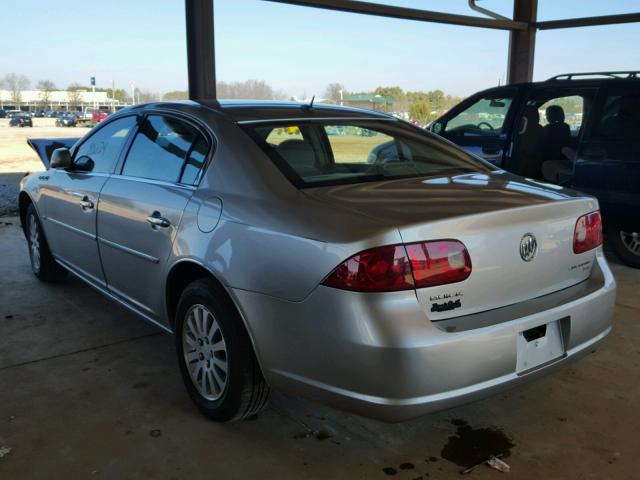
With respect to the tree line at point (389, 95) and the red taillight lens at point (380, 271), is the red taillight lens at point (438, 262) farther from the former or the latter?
the tree line at point (389, 95)

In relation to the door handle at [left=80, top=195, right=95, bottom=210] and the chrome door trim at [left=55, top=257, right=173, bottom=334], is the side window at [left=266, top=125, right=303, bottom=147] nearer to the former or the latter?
the chrome door trim at [left=55, top=257, right=173, bottom=334]

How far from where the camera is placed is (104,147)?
4.00 metres

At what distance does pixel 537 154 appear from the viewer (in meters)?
6.51

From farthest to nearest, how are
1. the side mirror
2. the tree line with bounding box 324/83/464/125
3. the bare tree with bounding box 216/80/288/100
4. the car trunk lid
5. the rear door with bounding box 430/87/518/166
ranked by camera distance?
the tree line with bounding box 324/83/464/125
the bare tree with bounding box 216/80/288/100
the rear door with bounding box 430/87/518/166
the side mirror
the car trunk lid

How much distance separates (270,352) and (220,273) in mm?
410

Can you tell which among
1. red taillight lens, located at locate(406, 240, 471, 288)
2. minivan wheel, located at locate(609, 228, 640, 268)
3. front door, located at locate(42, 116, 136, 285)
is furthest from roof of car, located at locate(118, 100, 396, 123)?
minivan wheel, located at locate(609, 228, 640, 268)

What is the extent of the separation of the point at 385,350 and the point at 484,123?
16.8ft

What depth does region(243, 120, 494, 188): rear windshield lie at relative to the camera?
280cm

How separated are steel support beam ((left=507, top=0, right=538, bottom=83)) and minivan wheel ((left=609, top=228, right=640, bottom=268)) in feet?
20.6

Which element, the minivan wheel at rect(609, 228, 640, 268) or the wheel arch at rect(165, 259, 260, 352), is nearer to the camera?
the wheel arch at rect(165, 259, 260, 352)

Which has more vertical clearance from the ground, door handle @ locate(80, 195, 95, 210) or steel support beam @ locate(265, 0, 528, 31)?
steel support beam @ locate(265, 0, 528, 31)

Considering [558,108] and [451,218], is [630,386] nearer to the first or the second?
[451,218]

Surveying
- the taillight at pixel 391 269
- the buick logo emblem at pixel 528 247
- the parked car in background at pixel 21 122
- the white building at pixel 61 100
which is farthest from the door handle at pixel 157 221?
the white building at pixel 61 100

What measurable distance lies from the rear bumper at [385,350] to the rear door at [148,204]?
2.57ft
